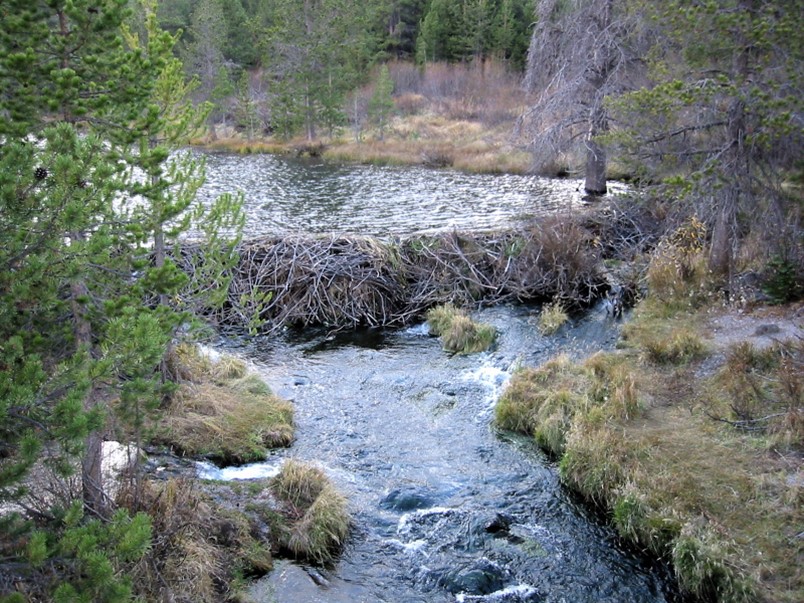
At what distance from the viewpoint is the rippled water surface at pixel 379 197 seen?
18.7 metres

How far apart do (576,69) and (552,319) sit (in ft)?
33.8

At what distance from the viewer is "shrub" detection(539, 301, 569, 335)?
12.6 metres

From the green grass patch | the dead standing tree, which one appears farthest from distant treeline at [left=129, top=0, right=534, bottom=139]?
the green grass patch

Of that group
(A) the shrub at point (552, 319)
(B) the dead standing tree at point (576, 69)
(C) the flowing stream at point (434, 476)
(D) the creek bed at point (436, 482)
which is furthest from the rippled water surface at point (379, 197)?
(D) the creek bed at point (436, 482)

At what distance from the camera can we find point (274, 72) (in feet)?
151

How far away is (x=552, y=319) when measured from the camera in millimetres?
12734

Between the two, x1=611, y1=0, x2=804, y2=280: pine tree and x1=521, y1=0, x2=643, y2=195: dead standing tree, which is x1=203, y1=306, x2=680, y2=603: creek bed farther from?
x1=521, y1=0, x2=643, y2=195: dead standing tree

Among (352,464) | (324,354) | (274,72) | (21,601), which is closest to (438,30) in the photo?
(274,72)

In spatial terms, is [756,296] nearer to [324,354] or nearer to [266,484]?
[324,354]

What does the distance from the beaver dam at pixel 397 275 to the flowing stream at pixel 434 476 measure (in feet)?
2.15

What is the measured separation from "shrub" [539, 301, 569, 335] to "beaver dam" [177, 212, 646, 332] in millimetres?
664

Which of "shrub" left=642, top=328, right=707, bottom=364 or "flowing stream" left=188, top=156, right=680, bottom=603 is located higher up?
"shrub" left=642, top=328, right=707, bottom=364

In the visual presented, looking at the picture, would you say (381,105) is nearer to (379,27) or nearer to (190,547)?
(379,27)

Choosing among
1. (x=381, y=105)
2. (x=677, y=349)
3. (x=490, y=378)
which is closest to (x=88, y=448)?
(x=490, y=378)
